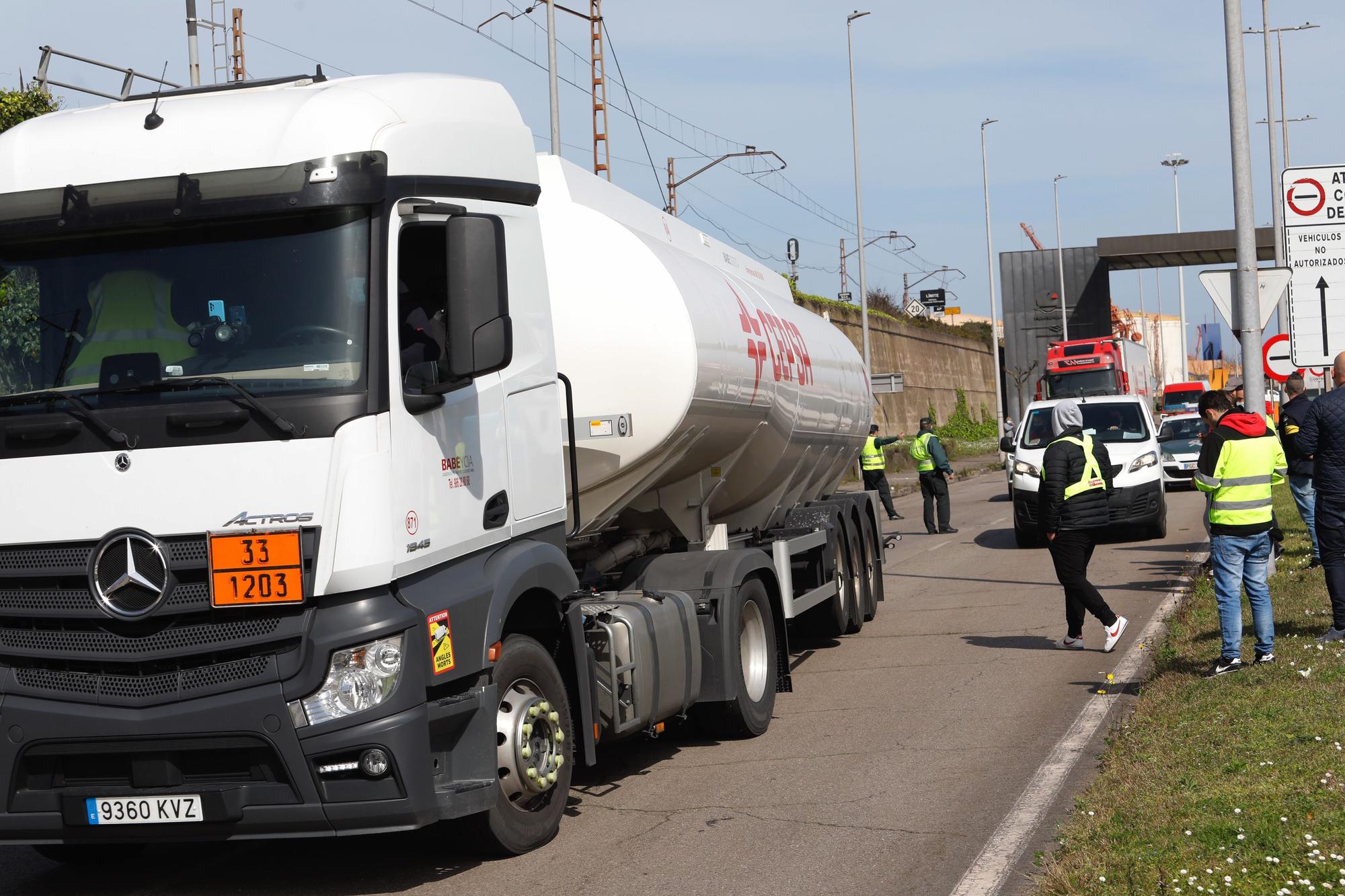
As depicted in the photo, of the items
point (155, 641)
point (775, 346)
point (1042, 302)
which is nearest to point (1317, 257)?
point (775, 346)

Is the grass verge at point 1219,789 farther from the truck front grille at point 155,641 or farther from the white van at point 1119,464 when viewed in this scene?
the white van at point 1119,464

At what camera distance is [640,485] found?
9.09 meters

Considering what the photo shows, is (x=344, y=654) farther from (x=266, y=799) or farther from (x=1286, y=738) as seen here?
(x=1286, y=738)

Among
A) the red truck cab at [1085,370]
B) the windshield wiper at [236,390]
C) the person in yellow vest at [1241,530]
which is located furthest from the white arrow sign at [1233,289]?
the red truck cab at [1085,370]

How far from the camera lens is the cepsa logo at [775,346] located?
10.6 m

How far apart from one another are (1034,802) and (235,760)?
12.2 ft

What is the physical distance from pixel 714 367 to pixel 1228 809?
4.05 m

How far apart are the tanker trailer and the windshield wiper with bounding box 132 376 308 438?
1 centimetres

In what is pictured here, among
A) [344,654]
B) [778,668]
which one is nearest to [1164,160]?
[778,668]

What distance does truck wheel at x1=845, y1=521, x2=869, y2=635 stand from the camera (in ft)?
45.3

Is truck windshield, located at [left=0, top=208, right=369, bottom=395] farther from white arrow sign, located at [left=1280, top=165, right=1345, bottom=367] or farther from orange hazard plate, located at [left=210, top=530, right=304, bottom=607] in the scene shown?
white arrow sign, located at [left=1280, top=165, right=1345, bottom=367]

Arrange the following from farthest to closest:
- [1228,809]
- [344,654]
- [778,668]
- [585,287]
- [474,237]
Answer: [778,668] → [585,287] → [1228,809] → [474,237] → [344,654]

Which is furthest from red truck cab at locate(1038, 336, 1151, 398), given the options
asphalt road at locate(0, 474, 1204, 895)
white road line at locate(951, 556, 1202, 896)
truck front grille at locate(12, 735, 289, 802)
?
truck front grille at locate(12, 735, 289, 802)

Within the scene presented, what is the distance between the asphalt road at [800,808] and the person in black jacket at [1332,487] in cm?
167
